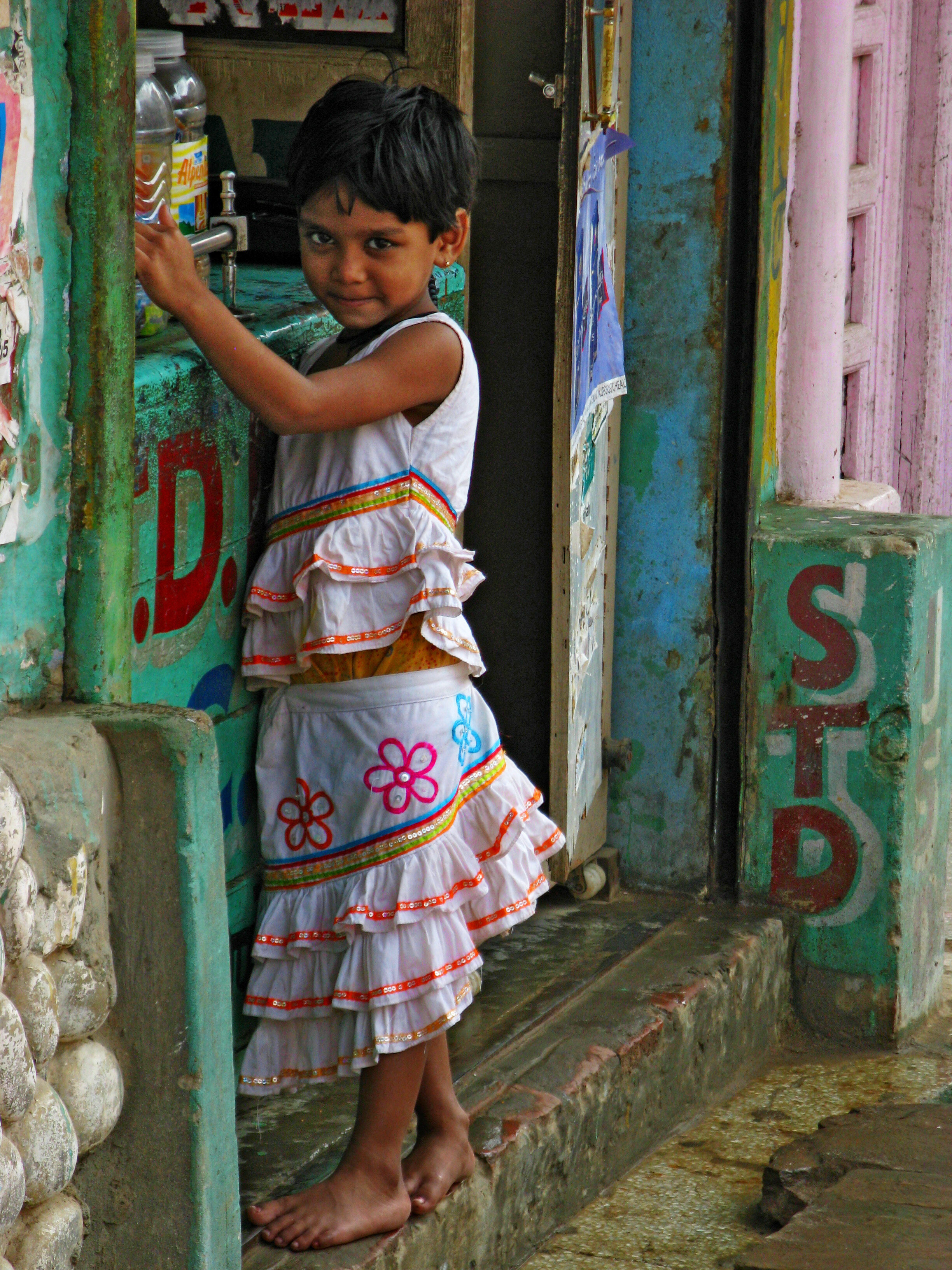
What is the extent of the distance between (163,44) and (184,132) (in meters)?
0.12

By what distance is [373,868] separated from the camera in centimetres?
206

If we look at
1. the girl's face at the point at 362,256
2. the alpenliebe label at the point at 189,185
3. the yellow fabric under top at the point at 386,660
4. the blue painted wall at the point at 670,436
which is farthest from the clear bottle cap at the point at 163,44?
the blue painted wall at the point at 670,436

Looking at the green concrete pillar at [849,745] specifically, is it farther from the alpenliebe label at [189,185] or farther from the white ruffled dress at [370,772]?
the alpenliebe label at [189,185]

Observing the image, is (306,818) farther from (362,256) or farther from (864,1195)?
(864,1195)

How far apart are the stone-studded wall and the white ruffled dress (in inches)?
19.8

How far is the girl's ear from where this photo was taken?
81.1 inches

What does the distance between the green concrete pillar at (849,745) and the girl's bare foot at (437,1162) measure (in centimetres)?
121

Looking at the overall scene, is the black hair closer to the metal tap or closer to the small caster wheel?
the metal tap

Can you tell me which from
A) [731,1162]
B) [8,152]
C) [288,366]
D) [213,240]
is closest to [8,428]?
[8,152]

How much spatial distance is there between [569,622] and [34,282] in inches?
61.1

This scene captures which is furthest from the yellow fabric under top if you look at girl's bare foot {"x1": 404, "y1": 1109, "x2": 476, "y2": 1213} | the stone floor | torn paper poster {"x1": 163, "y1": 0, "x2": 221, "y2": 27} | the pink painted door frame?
the pink painted door frame

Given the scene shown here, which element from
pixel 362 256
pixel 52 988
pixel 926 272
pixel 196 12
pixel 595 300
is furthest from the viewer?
pixel 926 272

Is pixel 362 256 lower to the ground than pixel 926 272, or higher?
lower

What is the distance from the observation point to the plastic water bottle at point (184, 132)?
7.02 ft
